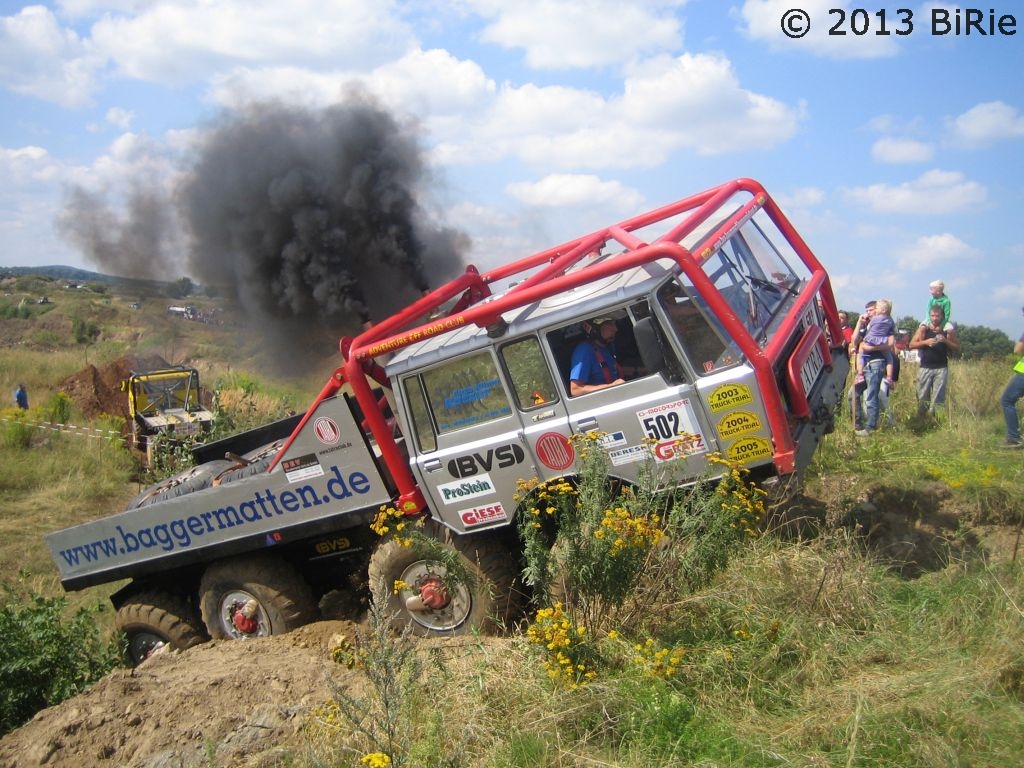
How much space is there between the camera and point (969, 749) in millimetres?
3527

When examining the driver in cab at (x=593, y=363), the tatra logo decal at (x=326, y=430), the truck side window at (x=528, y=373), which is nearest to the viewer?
the driver in cab at (x=593, y=363)

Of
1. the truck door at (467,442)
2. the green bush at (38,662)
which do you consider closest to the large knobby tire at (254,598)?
the green bush at (38,662)

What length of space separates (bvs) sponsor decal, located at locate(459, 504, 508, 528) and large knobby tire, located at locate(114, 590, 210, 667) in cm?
337

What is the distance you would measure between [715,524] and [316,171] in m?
7.19

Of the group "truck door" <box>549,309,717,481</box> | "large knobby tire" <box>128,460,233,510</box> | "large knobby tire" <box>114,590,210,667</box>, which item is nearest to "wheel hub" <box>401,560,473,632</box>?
"truck door" <box>549,309,717,481</box>

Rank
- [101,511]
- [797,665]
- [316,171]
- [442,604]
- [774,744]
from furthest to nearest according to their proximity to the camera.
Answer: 1. [101,511]
2. [316,171]
3. [442,604]
4. [797,665]
5. [774,744]

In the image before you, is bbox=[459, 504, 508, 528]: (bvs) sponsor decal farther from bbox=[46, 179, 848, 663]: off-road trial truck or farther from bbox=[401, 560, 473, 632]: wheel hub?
bbox=[401, 560, 473, 632]: wheel hub

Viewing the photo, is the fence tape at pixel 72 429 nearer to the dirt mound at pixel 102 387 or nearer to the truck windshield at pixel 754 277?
the dirt mound at pixel 102 387

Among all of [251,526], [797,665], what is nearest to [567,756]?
[797,665]

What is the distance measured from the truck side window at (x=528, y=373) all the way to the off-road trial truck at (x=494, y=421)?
10mm

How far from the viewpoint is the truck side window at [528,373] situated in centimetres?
589

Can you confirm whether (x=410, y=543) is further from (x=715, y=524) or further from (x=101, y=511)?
(x=101, y=511)

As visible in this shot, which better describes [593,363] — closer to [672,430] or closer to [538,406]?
[538,406]

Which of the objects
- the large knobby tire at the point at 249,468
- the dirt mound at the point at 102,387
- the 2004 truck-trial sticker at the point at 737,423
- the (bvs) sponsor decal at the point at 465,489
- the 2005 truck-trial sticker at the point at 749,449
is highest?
the dirt mound at the point at 102,387
